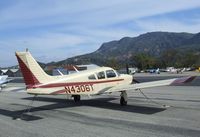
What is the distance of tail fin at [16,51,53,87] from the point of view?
55.2 feet

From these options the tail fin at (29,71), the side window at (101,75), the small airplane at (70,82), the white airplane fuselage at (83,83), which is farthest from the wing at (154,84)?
the tail fin at (29,71)

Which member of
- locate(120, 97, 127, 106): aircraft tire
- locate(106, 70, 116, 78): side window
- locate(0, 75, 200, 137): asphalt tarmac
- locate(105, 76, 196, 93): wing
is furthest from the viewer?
locate(106, 70, 116, 78): side window

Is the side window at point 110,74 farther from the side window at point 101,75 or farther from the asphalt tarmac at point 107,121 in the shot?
the asphalt tarmac at point 107,121

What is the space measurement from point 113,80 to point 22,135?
28.1 feet

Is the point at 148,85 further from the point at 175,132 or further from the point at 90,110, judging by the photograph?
the point at 175,132

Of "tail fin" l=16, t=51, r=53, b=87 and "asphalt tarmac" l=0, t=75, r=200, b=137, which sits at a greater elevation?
"tail fin" l=16, t=51, r=53, b=87

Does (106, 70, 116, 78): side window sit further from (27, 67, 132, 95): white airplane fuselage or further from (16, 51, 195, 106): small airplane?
(16, 51, 195, 106): small airplane

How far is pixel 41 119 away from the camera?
14.4 meters

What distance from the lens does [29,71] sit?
16.9 m

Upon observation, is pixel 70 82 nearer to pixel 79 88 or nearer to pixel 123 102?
pixel 79 88

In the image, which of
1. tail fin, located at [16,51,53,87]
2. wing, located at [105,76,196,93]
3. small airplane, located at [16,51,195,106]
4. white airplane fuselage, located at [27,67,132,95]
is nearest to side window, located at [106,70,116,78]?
white airplane fuselage, located at [27,67,132,95]

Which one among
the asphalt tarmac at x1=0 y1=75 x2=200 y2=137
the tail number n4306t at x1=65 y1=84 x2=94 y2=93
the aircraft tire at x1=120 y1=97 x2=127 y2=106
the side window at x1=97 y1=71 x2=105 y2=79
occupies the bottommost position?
the asphalt tarmac at x1=0 y1=75 x2=200 y2=137

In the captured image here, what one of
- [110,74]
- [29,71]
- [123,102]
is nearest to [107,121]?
[123,102]

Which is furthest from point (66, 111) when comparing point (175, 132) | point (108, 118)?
point (175, 132)
